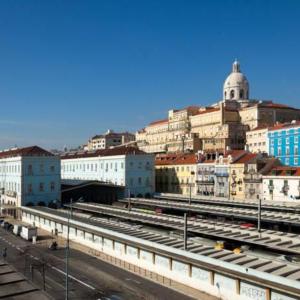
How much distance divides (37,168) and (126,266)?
41.0 m

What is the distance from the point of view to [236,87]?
152 m

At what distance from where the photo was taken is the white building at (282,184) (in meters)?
73.3

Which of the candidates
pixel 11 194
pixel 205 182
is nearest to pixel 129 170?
pixel 205 182

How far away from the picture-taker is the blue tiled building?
301 feet

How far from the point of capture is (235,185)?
84.0 meters

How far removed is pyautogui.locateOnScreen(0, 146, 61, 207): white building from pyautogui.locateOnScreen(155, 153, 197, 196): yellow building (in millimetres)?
27526

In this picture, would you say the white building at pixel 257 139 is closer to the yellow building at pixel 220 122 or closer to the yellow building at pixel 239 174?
the yellow building at pixel 220 122

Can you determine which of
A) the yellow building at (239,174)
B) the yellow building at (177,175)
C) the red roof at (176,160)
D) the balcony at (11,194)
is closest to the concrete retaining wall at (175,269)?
the balcony at (11,194)

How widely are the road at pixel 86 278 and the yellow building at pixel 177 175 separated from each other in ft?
158

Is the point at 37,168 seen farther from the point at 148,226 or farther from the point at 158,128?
the point at 158,128

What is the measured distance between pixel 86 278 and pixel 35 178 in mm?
42975

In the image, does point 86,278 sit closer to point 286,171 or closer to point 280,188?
point 280,188

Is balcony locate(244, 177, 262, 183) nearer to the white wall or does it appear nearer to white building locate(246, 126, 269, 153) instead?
the white wall

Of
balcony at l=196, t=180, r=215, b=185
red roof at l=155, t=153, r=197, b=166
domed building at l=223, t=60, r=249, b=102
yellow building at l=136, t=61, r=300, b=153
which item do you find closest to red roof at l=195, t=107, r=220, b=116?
yellow building at l=136, t=61, r=300, b=153
